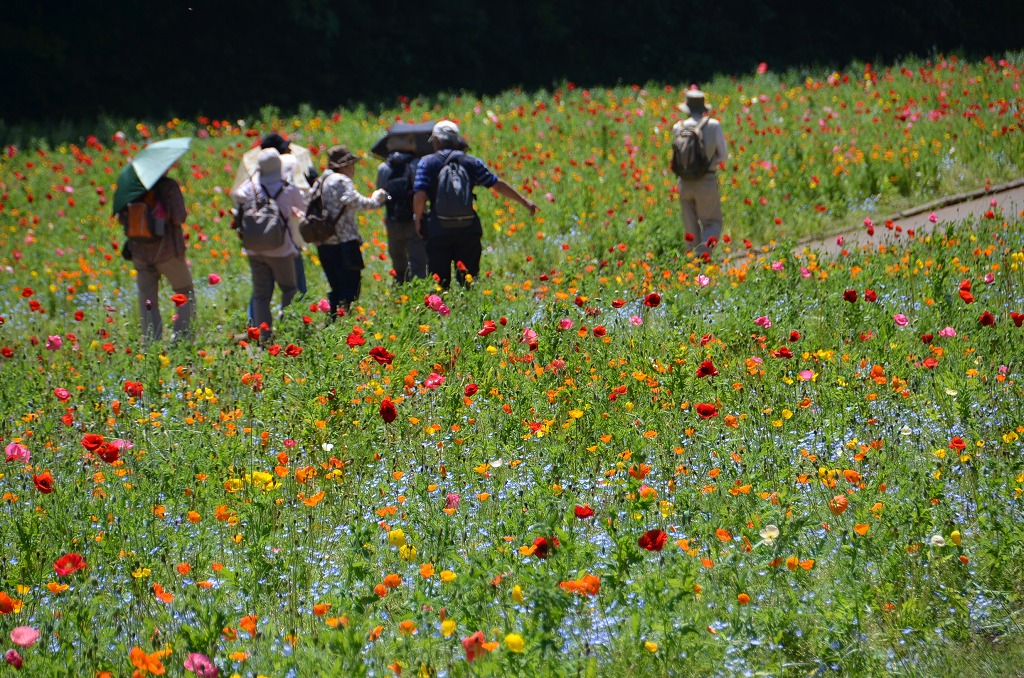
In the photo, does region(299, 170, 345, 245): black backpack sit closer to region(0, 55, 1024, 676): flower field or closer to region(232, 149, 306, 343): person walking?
region(232, 149, 306, 343): person walking

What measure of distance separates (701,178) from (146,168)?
4.42 metres

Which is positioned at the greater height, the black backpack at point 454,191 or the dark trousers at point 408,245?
the black backpack at point 454,191

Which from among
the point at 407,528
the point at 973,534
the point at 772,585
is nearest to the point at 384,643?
the point at 407,528

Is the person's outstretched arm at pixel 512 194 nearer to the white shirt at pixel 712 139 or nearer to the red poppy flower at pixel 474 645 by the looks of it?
the white shirt at pixel 712 139

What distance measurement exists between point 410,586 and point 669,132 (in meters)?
10.4

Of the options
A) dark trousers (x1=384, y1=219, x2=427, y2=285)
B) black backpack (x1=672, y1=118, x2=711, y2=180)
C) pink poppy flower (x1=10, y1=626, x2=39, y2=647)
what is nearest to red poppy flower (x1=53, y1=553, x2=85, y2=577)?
pink poppy flower (x1=10, y1=626, x2=39, y2=647)

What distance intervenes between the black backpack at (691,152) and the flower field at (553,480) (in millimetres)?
647

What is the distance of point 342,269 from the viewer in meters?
8.10

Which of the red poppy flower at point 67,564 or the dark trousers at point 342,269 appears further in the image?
the dark trousers at point 342,269

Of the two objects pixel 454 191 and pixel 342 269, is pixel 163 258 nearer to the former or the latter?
pixel 342 269

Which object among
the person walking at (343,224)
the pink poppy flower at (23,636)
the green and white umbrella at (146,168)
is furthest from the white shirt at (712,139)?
the pink poppy flower at (23,636)

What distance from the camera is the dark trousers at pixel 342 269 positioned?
803 cm

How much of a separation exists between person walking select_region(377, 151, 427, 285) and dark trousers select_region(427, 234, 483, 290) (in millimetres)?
294

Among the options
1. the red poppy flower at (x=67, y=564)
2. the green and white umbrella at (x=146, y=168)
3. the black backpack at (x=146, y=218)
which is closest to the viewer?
the red poppy flower at (x=67, y=564)
